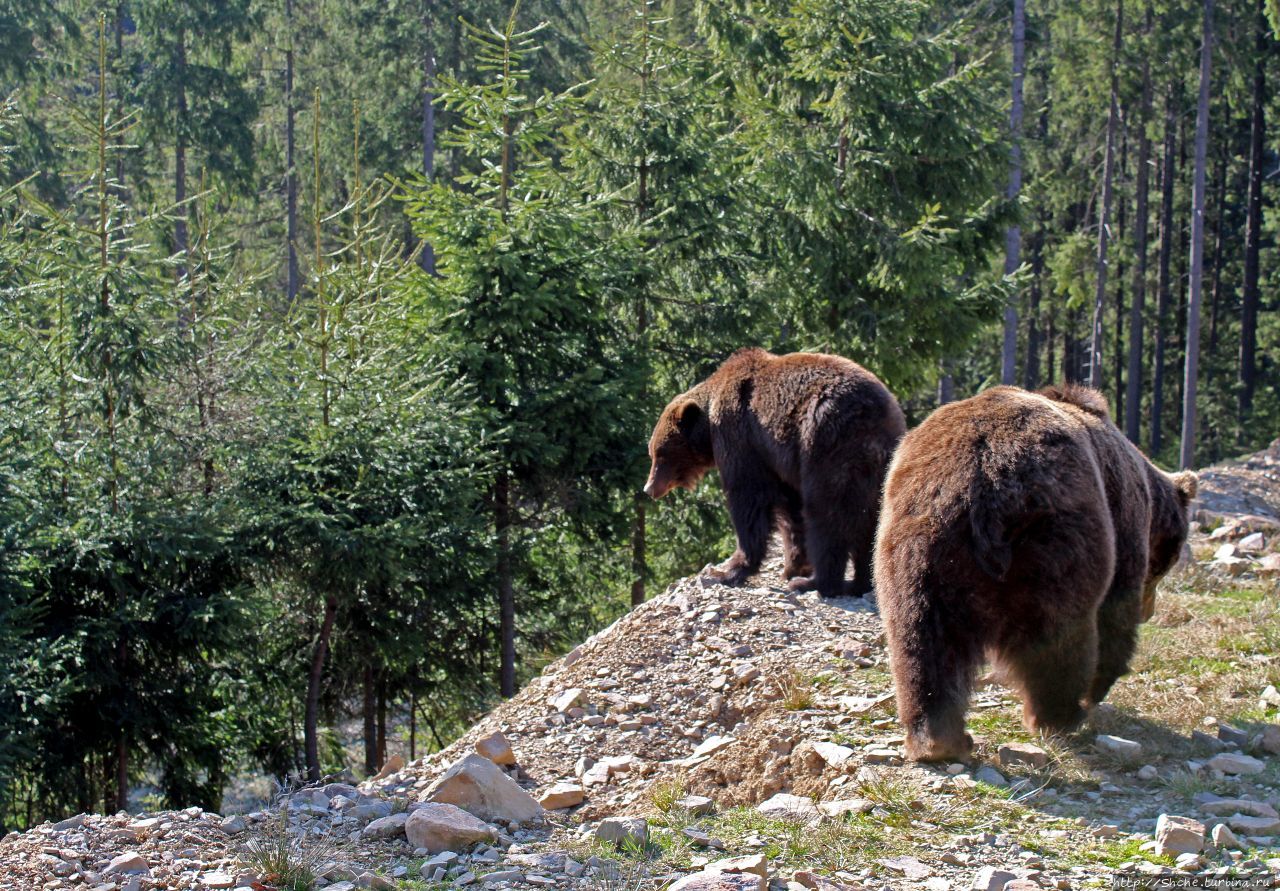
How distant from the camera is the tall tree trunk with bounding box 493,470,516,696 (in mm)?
Answer: 12633

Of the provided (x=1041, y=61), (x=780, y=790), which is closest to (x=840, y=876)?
(x=780, y=790)

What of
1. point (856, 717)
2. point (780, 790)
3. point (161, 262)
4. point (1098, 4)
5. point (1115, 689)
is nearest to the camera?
point (780, 790)

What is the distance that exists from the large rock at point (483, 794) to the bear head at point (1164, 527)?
144 inches

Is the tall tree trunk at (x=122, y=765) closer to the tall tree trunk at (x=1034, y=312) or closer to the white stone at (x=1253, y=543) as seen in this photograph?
the white stone at (x=1253, y=543)

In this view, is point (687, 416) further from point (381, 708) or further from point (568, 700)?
point (381, 708)

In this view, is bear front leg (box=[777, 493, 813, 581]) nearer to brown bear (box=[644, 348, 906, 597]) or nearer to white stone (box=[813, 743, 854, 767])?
brown bear (box=[644, 348, 906, 597])

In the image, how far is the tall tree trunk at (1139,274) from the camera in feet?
108

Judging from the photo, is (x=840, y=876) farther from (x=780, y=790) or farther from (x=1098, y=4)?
(x=1098, y=4)

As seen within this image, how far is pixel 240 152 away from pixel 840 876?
2706cm

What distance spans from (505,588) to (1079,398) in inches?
296

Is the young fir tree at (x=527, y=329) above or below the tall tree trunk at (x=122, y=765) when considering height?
above

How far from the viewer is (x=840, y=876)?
4.39m

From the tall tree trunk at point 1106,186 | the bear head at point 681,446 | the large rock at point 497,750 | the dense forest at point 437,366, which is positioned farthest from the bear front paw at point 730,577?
the tall tree trunk at point 1106,186

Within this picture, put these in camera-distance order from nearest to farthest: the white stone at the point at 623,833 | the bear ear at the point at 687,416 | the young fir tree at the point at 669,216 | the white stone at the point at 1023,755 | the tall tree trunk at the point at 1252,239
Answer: the white stone at the point at 623,833 < the white stone at the point at 1023,755 < the bear ear at the point at 687,416 < the young fir tree at the point at 669,216 < the tall tree trunk at the point at 1252,239
